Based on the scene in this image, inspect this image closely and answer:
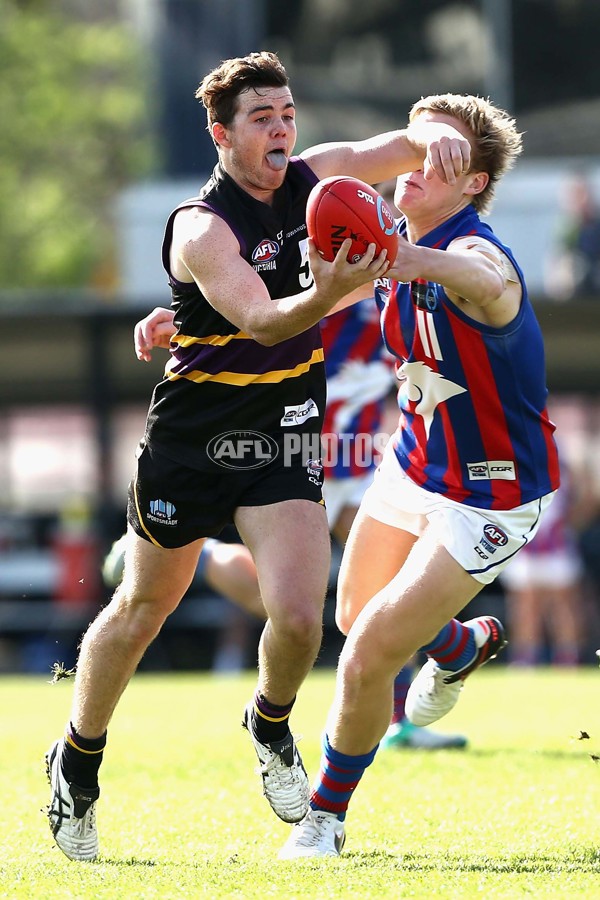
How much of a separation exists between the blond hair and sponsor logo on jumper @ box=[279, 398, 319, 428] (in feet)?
2.90

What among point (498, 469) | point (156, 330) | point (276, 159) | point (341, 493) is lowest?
point (341, 493)

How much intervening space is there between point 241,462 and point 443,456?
687mm

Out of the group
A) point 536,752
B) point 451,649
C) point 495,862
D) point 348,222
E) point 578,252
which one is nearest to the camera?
point 348,222

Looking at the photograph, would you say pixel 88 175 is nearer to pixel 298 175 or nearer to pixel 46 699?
pixel 46 699

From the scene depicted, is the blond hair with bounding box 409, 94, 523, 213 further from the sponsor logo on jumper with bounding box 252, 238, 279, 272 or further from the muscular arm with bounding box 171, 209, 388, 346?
the muscular arm with bounding box 171, 209, 388, 346

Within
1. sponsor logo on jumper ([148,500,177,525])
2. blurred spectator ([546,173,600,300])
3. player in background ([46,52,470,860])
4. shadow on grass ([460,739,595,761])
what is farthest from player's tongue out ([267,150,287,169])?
blurred spectator ([546,173,600,300])

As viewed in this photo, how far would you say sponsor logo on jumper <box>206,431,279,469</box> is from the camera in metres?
4.54

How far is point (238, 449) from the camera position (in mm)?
4547

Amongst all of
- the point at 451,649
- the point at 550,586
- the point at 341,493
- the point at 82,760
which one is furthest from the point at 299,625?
the point at 550,586

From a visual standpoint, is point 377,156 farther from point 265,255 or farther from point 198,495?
point 198,495

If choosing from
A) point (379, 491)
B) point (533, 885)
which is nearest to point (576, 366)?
point (379, 491)

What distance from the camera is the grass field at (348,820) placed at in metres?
4.08

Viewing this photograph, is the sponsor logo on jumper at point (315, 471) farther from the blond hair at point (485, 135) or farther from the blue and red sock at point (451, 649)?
the blue and red sock at point (451, 649)

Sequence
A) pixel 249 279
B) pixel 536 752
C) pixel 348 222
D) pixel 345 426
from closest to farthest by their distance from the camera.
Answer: pixel 348 222 → pixel 249 279 → pixel 536 752 → pixel 345 426
